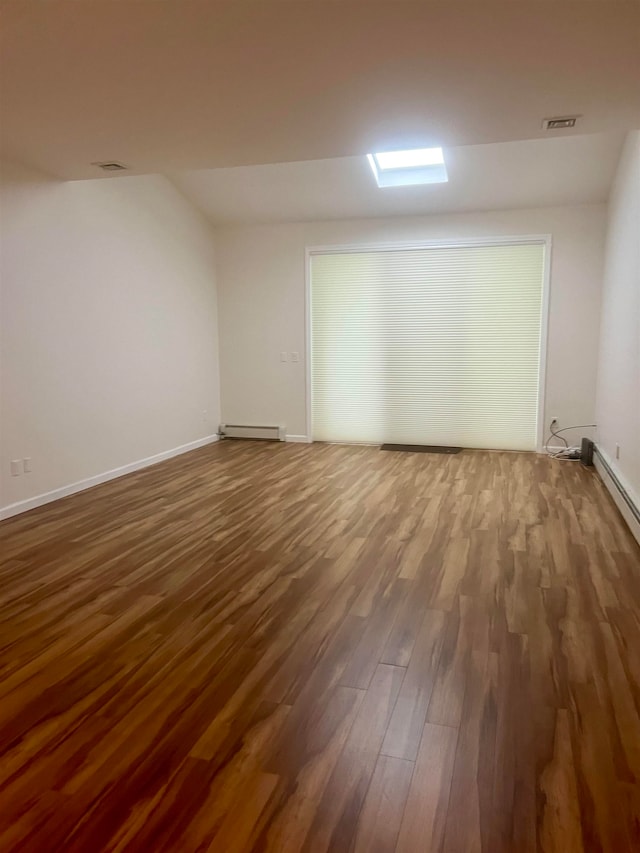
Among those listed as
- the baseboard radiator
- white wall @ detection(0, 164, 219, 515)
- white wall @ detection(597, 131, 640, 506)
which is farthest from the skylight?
the baseboard radiator

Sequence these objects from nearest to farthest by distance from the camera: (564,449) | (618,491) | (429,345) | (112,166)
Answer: (112,166) → (618,491) → (564,449) → (429,345)

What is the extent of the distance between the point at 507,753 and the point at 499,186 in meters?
5.31

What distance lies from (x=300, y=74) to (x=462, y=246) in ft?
12.8

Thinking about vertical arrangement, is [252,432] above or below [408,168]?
below

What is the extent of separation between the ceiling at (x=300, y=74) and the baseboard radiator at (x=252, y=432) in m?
3.71

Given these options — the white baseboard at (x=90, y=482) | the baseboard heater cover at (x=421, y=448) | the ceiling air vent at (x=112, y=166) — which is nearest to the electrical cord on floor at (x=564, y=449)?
the baseboard heater cover at (x=421, y=448)

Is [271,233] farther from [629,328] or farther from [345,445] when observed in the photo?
[629,328]

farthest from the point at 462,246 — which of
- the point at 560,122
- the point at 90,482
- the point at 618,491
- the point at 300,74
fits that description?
the point at 90,482

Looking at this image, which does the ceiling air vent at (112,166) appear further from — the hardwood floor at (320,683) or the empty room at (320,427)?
the hardwood floor at (320,683)

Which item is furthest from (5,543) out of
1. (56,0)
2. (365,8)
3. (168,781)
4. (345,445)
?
(345,445)

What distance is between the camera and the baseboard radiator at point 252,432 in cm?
689

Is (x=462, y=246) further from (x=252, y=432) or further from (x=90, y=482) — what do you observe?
(x=90, y=482)

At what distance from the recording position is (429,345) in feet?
20.9

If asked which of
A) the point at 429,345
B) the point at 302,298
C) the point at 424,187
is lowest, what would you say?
the point at 429,345
